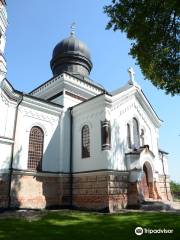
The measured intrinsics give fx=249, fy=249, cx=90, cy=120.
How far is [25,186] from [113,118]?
25.2 feet

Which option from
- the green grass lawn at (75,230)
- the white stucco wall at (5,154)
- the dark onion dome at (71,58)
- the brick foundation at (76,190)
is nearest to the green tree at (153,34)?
the green grass lawn at (75,230)

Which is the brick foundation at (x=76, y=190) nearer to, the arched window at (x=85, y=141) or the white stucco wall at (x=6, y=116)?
the arched window at (x=85, y=141)

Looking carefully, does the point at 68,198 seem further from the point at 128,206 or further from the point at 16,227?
the point at 16,227

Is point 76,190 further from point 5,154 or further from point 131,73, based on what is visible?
point 131,73

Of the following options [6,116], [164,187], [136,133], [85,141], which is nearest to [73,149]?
[85,141]

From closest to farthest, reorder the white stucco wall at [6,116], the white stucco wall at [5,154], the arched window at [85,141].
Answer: the white stucco wall at [5,154]
the white stucco wall at [6,116]
the arched window at [85,141]

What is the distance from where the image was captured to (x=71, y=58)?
1028 inches

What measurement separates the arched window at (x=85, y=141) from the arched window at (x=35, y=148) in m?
3.05

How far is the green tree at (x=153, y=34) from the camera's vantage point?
1016 cm

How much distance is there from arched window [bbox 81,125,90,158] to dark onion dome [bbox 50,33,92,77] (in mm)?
8763

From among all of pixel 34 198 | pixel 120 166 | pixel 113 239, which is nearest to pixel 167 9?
pixel 113 239

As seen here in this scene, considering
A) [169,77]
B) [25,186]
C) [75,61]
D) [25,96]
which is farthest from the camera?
[75,61]

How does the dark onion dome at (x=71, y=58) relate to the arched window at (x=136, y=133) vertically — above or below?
above

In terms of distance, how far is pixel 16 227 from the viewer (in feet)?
30.8
